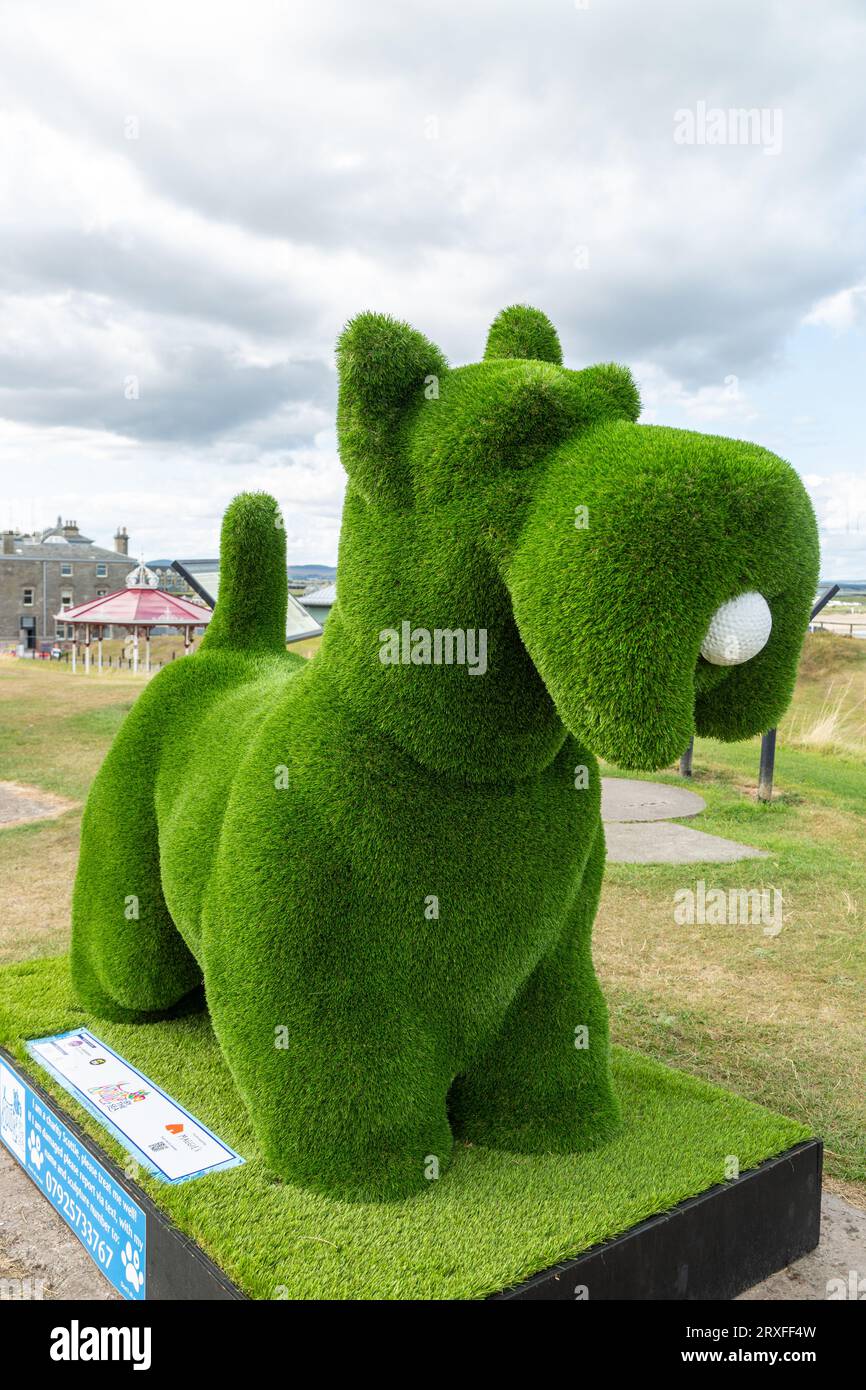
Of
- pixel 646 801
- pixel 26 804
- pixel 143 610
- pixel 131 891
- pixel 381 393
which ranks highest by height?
pixel 381 393

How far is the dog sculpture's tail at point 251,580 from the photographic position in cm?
331

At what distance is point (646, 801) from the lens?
935cm

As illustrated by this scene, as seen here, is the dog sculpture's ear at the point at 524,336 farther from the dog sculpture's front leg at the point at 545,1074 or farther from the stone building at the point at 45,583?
the stone building at the point at 45,583

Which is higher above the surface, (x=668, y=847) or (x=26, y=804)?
(x=668, y=847)

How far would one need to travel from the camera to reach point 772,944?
18.3 ft

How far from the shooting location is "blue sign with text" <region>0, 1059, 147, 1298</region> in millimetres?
2611

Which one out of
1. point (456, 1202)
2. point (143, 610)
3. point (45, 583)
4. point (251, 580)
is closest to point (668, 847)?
point (251, 580)

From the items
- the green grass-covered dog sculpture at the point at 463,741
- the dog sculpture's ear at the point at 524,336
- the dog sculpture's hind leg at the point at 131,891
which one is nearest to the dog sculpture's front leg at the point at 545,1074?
the green grass-covered dog sculpture at the point at 463,741

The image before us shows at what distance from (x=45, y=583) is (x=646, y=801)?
4533cm

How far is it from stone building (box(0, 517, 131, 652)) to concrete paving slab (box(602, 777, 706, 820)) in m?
43.0

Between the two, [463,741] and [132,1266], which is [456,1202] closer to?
[132,1266]
